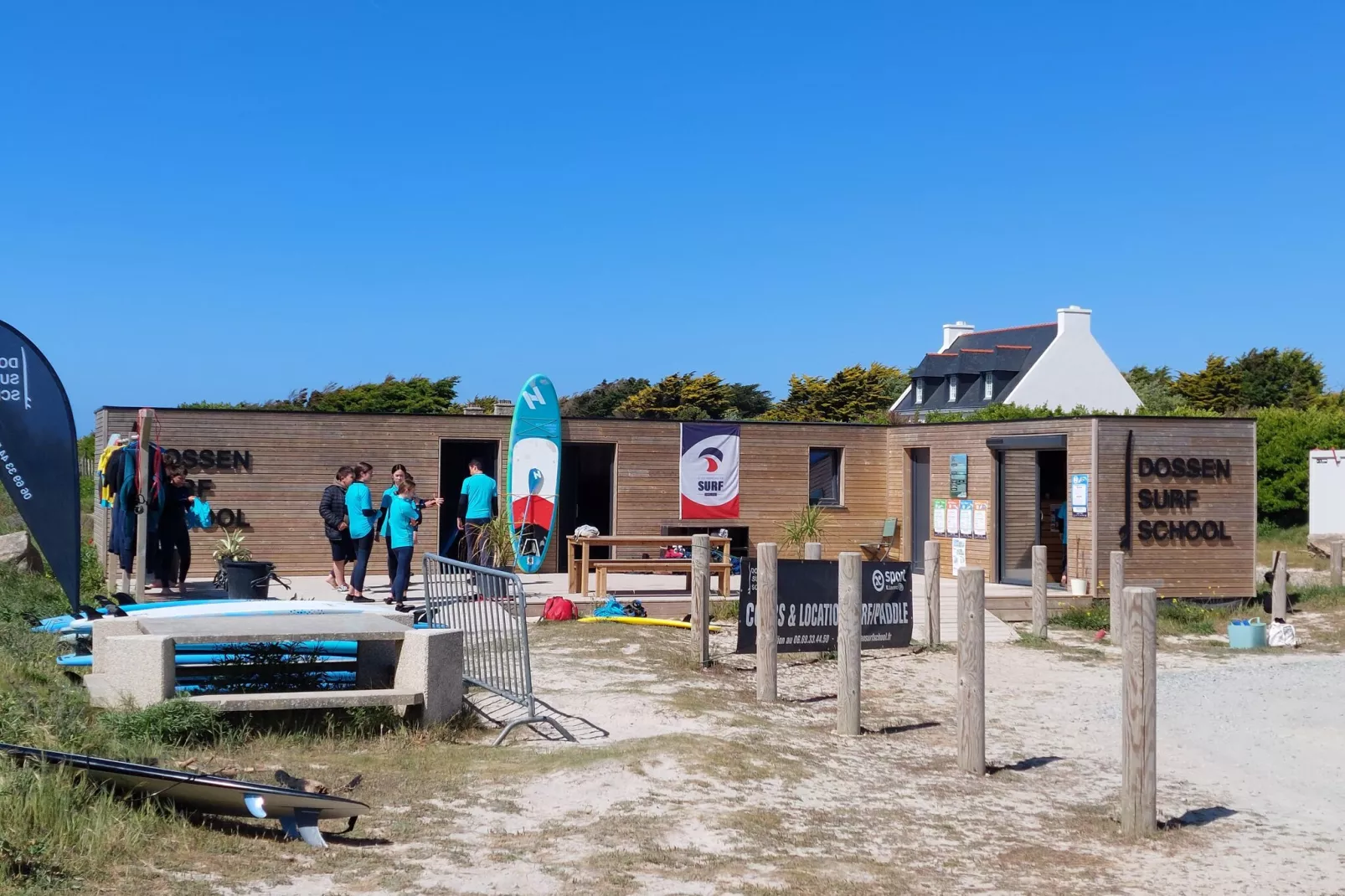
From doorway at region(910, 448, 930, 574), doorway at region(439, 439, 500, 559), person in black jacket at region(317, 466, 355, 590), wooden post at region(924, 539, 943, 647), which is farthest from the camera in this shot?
doorway at region(910, 448, 930, 574)

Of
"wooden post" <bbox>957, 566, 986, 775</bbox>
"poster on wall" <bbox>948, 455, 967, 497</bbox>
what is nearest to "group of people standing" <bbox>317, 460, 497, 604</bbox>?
"wooden post" <bbox>957, 566, 986, 775</bbox>

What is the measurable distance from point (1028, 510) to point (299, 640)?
15.0m

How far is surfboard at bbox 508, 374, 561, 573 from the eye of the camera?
1906cm

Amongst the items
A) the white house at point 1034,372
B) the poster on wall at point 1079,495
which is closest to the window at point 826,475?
the poster on wall at point 1079,495

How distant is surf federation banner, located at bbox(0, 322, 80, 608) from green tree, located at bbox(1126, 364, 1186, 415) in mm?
42589

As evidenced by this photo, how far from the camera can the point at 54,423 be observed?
9.77m

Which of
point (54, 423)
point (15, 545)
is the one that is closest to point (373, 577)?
point (15, 545)

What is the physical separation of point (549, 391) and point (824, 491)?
5307 millimetres

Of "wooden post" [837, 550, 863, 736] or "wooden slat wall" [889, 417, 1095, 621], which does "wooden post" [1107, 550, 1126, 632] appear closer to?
"wooden slat wall" [889, 417, 1095, 621]

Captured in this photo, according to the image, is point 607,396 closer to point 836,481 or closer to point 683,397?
point 683,397

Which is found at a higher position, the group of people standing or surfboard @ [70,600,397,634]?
the group of people standing

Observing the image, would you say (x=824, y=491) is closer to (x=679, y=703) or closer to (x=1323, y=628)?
(x=1323, y=628)

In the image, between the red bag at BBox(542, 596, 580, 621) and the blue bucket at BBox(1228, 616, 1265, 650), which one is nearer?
the red bag at BBox(542, 596, 580, 621)

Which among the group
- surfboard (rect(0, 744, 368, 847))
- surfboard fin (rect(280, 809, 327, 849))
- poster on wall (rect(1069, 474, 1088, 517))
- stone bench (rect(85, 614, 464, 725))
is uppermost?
poster on wall (rect(1069, 474, 1088, 517))
